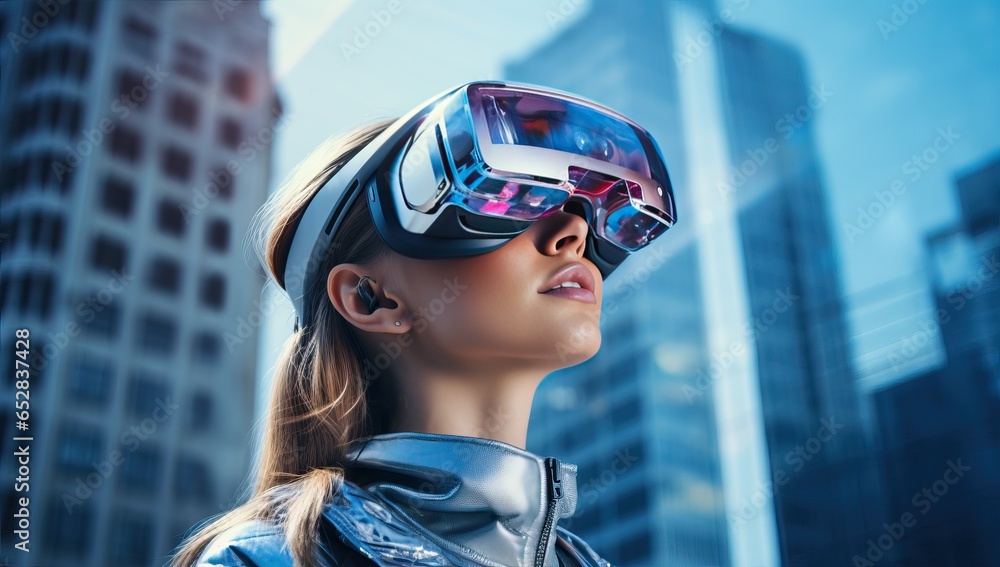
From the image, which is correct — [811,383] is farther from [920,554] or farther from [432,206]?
[432,206]

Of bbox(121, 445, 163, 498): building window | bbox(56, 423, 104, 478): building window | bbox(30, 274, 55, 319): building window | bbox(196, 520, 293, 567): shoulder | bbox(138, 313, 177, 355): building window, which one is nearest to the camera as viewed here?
bbox(196, 520, 293, 567): shoulder

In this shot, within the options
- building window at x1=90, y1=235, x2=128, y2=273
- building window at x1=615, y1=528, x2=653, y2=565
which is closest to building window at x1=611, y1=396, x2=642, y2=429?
building window at x1=615, y1=528, x2=653, y2=565

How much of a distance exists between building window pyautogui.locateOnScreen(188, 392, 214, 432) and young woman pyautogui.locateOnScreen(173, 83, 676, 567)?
10916 mm

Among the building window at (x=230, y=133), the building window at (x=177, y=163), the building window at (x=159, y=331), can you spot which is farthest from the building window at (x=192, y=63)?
the building window at (x=159, y=331)

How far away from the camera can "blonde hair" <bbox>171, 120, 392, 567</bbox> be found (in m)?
1.06

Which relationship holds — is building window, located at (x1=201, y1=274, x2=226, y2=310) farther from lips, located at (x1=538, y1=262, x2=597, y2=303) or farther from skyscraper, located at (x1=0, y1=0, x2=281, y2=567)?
lips, located at (x1=538, y1=262, x2=597, y2=303)

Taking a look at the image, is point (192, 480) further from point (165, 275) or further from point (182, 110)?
point (182, 110)

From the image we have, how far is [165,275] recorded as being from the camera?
11445 millimetres

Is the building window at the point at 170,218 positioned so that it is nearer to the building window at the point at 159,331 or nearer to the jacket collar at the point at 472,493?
the building window at the point at 159,331

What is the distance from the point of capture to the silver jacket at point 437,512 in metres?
0.91

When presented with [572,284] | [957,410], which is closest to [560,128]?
[572,284]

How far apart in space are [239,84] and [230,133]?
680 millimetres

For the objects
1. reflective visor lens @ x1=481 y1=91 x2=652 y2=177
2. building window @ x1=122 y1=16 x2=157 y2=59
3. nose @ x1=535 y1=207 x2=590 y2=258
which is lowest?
nose @ x1=535 y1=207 x2=590 y2=258

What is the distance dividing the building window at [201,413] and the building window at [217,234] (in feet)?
6.38
